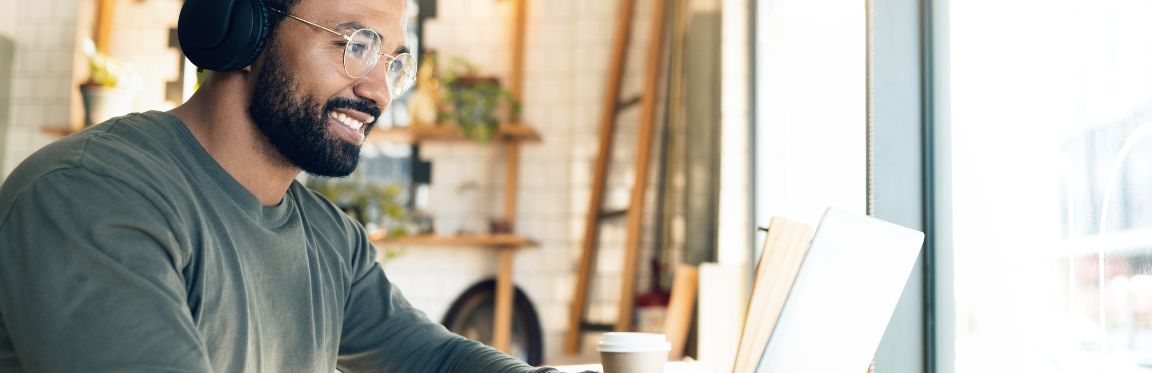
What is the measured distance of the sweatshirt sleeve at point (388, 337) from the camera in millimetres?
1553

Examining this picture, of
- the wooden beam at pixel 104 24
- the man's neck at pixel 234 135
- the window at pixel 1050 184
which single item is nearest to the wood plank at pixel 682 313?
the window at pixel 1050 184

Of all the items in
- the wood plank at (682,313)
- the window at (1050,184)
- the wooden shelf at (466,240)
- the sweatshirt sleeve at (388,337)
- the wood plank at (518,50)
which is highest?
the wood plank at (518,50)

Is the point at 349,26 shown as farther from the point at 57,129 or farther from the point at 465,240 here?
the point at 57,129

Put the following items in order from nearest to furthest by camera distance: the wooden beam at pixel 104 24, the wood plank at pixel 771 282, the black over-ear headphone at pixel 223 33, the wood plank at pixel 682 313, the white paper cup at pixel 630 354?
the wood plank at pixel 771 282, the white paper cup at pixel 630 354, the black over-ear headphone at pixel 223 33, the wood plank at pixel 682 313, the wooden beam at pixel 104 24

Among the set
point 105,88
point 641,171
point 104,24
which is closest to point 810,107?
point 641,171

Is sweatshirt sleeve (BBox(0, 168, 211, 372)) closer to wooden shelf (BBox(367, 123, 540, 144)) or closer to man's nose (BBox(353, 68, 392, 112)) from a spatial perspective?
man's nose (BBox(353, 68, 392, 112))

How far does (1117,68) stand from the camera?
99 centimetres

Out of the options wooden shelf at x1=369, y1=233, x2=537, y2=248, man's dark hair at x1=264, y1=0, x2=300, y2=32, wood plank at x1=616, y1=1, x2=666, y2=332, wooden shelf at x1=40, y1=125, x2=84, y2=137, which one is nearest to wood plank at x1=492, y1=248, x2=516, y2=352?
wooden shelf at x1=369, y1=233, x2=537, y2=248

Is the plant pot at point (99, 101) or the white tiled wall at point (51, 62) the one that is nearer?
the plant pot at point (99, 101)

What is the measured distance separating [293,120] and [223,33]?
0.17 meters

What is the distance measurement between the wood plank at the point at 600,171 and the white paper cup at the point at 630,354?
3.56 m

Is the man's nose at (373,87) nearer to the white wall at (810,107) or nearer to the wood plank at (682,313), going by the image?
the white wall at (810,107)

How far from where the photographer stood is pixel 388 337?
5.29 ft

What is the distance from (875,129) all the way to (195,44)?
1.01 m
